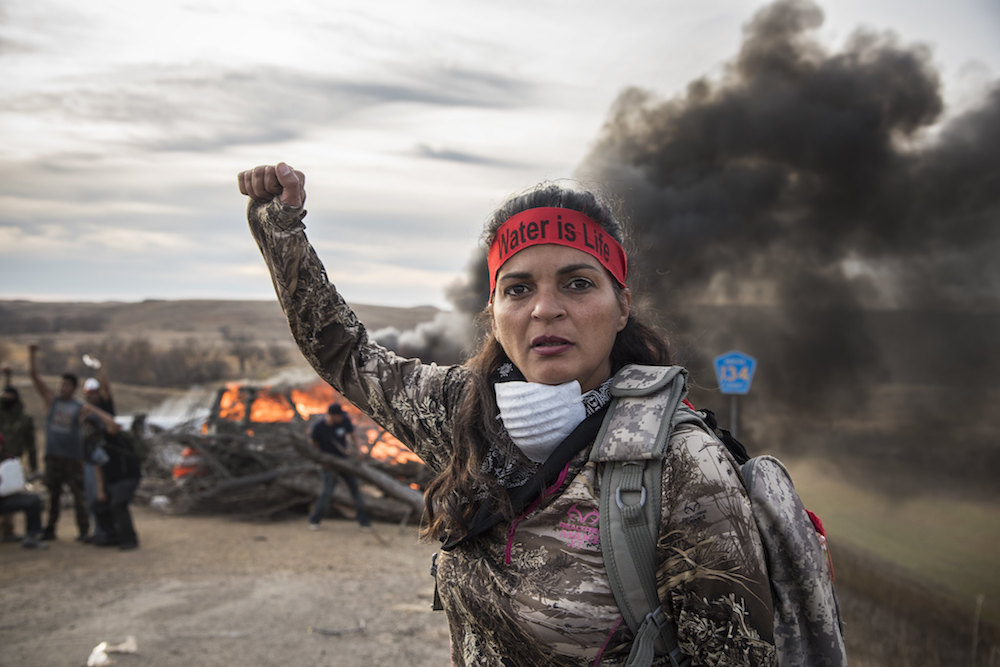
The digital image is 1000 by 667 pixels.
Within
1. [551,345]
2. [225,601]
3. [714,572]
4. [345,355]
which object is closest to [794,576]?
[714,572]

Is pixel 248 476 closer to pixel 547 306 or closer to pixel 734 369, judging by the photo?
pixel 734 369

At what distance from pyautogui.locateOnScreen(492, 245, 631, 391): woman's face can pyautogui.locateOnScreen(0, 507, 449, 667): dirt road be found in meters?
4.75

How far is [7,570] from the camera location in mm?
7613

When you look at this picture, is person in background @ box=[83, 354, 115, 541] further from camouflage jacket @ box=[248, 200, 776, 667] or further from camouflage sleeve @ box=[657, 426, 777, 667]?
camouflage sleeve @ box=[657, 426, 777, 667]

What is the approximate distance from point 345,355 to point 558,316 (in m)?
0.73

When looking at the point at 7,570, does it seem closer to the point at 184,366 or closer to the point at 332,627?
the point at 332,627

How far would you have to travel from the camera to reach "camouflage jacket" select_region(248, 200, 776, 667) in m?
1.27

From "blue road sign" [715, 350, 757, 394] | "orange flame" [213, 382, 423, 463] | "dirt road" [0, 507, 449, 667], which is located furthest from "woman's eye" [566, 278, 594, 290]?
"orange flame" [213, 382, 423, 463]

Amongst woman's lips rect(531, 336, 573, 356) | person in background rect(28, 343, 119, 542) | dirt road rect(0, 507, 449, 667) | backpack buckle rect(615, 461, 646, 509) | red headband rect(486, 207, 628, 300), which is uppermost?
red headband rect(486, 207, 628, 300)

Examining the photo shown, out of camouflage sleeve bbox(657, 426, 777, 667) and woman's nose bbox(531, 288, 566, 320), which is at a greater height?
woman's nose bbox(531, 288, 566, 320)

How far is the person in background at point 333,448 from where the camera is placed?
33.6 feet

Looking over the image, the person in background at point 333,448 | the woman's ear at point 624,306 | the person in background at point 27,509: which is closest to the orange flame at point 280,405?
the person in background at point 333,448

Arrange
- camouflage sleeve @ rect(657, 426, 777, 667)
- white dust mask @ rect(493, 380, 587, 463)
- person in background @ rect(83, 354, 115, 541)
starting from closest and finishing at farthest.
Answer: camouflage sleeve @ rect(657, 426, 777, 667), white dust mask @ rect(493, 380, 587, 463), person in background @ rect(83, 354, 115, 541)

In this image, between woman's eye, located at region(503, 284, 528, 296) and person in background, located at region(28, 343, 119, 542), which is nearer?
woman's eye, located at region(503, 284, 528, 296)
